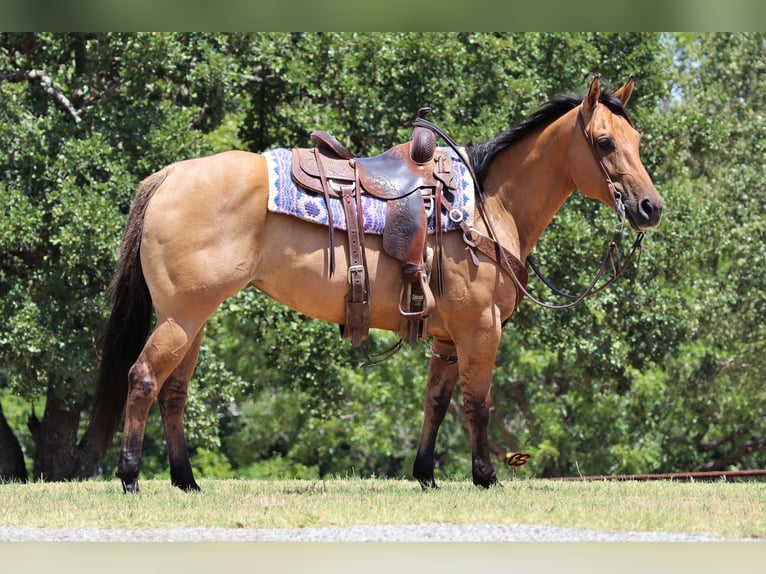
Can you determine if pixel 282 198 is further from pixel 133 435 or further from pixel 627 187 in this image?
pixel 627 187

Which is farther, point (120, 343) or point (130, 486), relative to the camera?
point (120, 343)

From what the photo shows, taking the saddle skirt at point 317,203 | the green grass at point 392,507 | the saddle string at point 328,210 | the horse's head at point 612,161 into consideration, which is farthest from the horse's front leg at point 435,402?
the horse's head at point 612,161

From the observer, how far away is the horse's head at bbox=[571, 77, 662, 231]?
7.20 m

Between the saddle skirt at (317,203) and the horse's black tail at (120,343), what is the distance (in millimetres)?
1010

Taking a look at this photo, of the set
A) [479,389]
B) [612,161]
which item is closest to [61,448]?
[479,389]

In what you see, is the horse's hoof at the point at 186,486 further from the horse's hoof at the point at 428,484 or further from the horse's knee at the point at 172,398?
the horse's hoof at the point at 428,484

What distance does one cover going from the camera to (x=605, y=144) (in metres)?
7.32

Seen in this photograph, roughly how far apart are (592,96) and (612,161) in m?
0.47

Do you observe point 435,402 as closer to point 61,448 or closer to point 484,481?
point 484,481

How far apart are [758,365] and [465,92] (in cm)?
865

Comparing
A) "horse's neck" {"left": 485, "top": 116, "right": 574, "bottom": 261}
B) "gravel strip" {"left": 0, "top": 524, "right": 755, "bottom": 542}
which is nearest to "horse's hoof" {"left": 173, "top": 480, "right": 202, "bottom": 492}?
"gravel strip" {"left": 0, "top": 524, "right": 755, "bottom": 542}

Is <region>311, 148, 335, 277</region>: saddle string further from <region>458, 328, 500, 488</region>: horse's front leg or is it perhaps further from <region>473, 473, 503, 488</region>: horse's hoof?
<region>473, 473, 503, 488</region>: horse's hoof

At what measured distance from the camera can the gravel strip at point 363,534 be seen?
5336 millimetres

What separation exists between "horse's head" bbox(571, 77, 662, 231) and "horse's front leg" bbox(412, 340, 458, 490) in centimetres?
158
